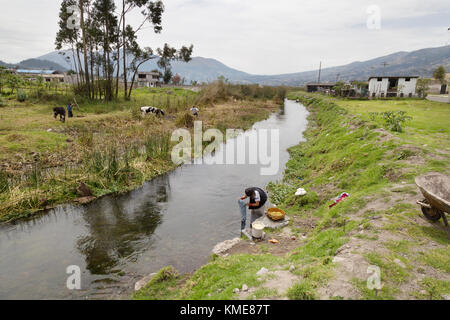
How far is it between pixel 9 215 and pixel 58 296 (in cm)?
489

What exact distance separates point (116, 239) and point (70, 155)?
7.72m

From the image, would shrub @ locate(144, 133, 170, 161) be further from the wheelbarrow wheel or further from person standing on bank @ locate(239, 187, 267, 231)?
the wheelbarrow wheel

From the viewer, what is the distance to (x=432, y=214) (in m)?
5.46

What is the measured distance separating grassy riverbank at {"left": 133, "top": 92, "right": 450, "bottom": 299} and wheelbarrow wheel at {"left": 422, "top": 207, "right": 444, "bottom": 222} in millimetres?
135

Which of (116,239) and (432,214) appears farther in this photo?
(116,239)

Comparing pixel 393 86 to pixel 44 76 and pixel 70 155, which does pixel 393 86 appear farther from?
pixel 44 76

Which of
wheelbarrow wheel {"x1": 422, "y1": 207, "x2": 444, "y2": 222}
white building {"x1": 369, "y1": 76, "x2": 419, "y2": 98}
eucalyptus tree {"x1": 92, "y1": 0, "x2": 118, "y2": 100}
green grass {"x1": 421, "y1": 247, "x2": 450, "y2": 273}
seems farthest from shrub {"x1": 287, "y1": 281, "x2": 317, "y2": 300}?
white building {"x1": 369, "y1": 76, "x2": 419, "y2": 98}

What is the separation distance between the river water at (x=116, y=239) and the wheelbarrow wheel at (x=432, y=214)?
15.9ft

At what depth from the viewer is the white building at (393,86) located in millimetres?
45594

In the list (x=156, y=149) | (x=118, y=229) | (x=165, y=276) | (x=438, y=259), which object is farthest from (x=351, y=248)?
(x=156, y=149)

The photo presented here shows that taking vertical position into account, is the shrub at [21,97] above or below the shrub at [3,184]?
above

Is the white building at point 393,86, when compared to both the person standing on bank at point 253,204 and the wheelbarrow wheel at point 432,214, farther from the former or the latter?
the wheelbarrow wheel at point 432,214

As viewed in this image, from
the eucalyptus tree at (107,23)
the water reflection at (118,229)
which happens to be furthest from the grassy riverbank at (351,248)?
the eucalyptus tree at (107,23)

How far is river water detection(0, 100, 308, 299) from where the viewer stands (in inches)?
233
